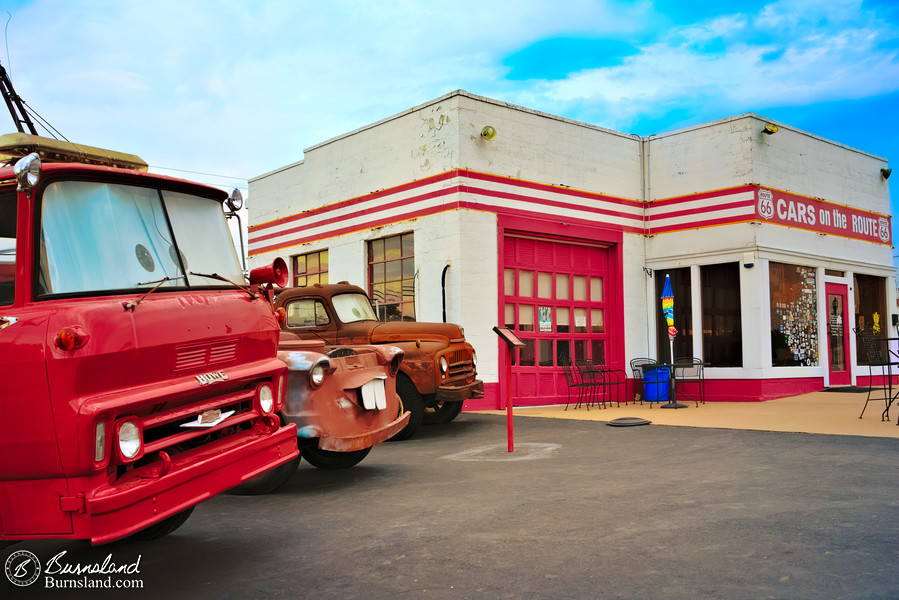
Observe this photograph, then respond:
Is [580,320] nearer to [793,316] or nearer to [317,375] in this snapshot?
[793,316]

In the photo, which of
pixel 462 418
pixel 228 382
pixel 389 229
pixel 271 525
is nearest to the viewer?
pixel 228 382

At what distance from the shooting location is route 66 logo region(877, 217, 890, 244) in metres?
18.8

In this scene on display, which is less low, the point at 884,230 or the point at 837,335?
the point at 884,230

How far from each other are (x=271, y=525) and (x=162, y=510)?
1.76 m

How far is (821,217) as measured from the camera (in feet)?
55.9

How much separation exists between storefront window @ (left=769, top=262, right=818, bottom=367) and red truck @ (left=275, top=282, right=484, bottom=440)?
7993 millimetres

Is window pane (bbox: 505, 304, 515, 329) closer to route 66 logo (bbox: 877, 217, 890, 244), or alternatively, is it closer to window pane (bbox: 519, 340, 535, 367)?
window pane (bbox: 519, 340, 535, 367)

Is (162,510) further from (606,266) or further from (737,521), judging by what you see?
(606,266)

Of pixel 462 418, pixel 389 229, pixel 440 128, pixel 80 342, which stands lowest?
pixel 462 418

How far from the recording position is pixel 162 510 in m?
3.75

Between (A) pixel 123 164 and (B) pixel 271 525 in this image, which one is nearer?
(A) pixel 123 164

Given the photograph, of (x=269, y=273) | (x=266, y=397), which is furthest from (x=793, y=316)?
(x=266, y=397)

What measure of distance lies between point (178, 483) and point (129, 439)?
0.34 metres

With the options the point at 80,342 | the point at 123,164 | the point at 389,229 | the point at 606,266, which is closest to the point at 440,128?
the point at 389,229
